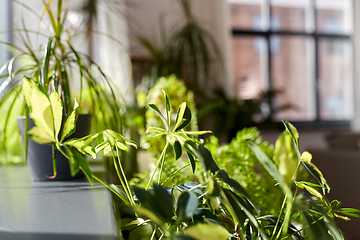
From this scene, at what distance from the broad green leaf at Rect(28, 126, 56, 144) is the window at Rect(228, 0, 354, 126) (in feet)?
13.7

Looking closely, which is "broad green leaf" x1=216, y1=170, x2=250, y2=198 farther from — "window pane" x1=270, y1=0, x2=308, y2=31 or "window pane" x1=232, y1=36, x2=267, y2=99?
"window pane" x1=270, y1=0, x2=308, y2=31

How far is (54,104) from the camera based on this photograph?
1.28 ft

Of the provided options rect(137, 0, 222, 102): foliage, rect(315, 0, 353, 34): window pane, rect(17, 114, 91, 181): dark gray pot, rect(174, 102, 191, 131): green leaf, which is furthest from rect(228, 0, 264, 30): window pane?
rect(174, 102, 191, 131): green leaf

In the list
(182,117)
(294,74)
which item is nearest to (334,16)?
(294,74)

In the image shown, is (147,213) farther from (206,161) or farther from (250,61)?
(250,61)

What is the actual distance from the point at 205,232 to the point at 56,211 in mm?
242

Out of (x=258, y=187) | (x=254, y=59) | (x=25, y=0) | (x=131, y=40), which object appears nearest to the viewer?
(x=258, y=187)

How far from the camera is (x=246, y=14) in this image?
450 cm

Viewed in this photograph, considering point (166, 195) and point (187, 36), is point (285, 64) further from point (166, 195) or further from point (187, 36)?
point (166, 195)

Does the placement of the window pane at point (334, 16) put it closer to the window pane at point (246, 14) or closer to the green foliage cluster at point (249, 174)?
the window pane at point (246, 14)

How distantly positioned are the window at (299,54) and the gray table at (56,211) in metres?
3.95

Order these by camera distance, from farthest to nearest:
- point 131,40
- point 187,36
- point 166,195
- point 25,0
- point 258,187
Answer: point 131,40 < point 187,36 < point 25,0 < point 258,187 < point 166,195

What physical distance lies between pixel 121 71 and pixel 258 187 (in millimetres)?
1929

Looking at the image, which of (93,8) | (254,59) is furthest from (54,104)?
(254,59)
